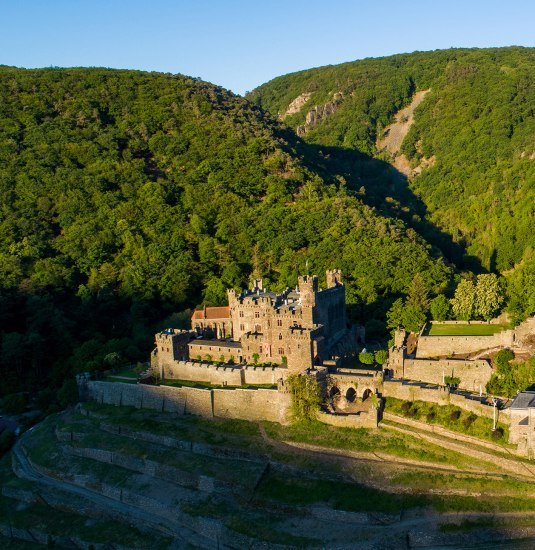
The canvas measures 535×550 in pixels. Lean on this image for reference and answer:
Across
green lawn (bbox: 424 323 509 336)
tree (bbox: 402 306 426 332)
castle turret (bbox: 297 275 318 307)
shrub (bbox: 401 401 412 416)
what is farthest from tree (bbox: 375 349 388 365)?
tree (bbox: 402 306 426 332)

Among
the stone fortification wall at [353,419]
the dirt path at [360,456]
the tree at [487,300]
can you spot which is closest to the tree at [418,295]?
the tree at [487,300]

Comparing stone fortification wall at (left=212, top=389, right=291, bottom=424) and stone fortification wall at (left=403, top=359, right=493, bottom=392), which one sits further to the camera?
stone fortification wall at (left=212, top=389, right=291, bottom=424)

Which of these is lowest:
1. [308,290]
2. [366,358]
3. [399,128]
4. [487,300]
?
[366,358]

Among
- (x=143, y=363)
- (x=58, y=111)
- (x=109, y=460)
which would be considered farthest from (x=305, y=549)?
(x=58, y=111)

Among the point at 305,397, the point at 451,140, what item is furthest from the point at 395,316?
the point at 451,140

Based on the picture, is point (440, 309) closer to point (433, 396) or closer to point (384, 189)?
point (433, 396)

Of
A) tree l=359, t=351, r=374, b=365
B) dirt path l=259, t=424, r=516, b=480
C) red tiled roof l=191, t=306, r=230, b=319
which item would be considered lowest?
dirt path l=259, t=424, r=516, b=480

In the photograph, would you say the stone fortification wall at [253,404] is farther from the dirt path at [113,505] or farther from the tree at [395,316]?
the tree at [395,316]

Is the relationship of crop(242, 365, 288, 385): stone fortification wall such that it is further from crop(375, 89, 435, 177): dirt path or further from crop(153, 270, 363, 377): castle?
crop(375, 89, 435, 177): dirt path
